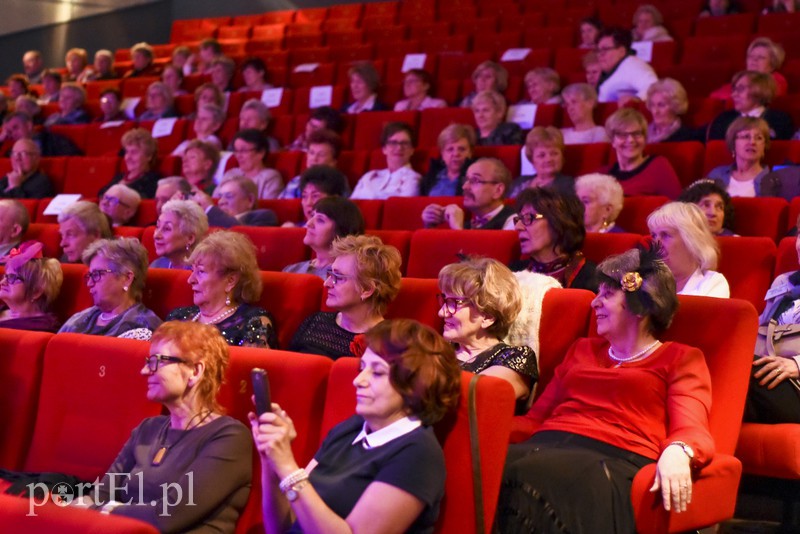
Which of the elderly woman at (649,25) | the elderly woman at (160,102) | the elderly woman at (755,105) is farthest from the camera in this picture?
the elderly woman at (160,102)

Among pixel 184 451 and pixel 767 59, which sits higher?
pixel 767 59

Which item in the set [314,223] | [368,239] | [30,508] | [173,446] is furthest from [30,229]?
[30,508]

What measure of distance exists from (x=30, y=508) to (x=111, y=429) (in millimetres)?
803

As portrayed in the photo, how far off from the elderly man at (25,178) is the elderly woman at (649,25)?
2664 mm

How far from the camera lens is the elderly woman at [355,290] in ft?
6.59

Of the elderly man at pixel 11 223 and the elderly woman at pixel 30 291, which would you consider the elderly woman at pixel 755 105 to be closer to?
the elderly woman at pixel 30 291

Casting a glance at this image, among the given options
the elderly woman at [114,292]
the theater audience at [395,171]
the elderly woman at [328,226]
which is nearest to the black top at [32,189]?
the theater audience at [395,171]

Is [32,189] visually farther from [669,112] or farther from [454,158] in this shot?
[669,112]

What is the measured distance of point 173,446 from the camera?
1581mm

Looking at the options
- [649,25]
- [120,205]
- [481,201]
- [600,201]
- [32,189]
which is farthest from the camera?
[649,25]

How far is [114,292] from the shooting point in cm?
231

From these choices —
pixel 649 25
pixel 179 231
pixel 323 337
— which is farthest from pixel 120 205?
pixel 649 25

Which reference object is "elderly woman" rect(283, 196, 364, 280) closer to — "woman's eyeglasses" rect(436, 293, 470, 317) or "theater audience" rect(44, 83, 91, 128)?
"woman's eyeglasses" rect(436, 293, 470, 317)

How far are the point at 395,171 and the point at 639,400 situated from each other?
1989 mm
